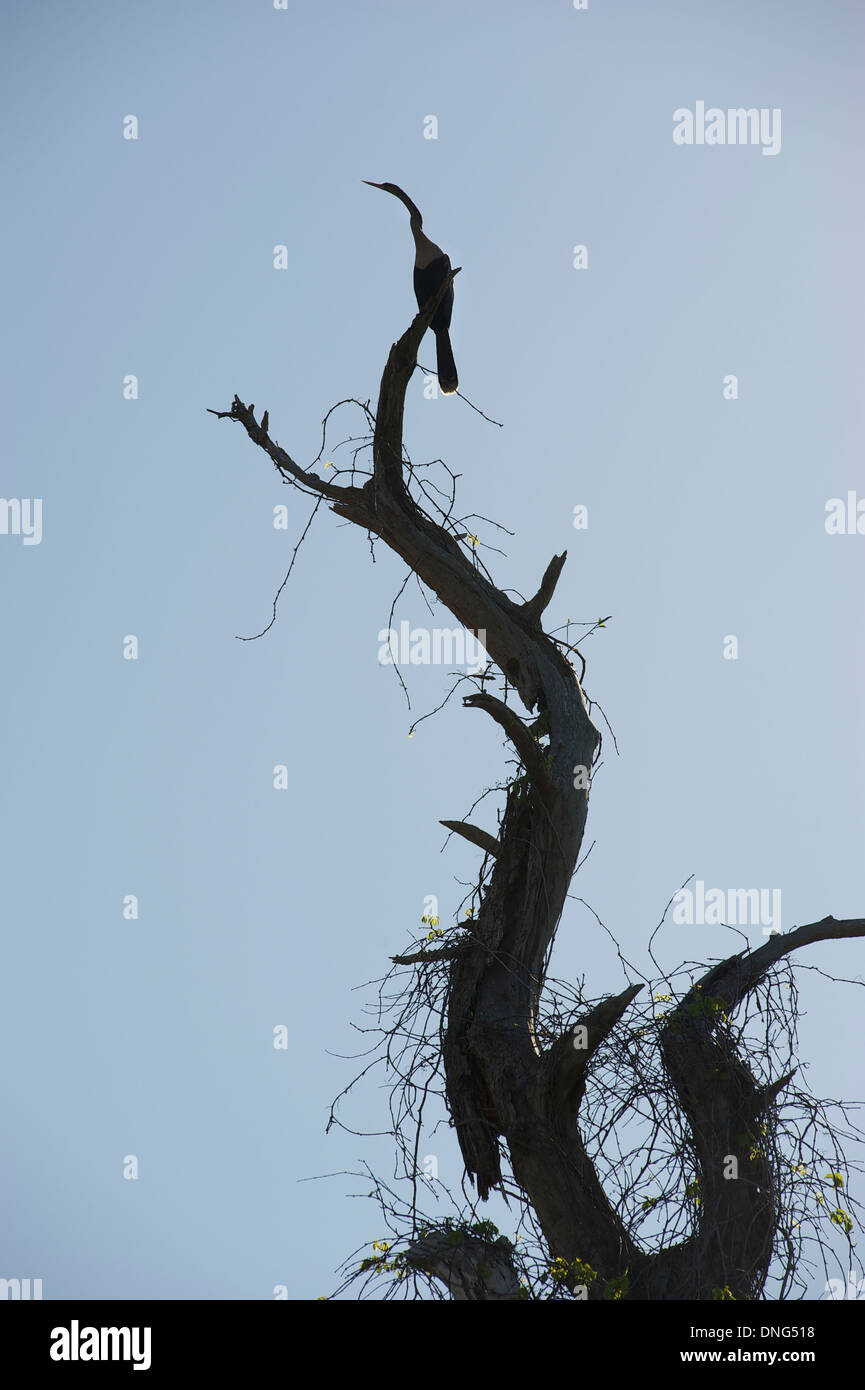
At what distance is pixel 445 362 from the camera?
4.12 meters

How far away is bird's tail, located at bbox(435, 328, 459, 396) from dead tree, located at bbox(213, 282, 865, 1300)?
1257 mm

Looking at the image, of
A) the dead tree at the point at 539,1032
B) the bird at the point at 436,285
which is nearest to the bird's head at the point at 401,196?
the bird at the point at 436,285

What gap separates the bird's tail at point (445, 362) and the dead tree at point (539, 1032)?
126 centimetres

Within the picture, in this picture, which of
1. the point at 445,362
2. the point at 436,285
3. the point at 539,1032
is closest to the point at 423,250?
the point at 436,285

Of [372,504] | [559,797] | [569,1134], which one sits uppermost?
[372,504]

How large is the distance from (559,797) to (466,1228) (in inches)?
36.3

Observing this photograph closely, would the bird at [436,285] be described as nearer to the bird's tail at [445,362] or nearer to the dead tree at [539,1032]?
the bird's tail at [445,362]

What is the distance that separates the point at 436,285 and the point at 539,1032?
2.80m

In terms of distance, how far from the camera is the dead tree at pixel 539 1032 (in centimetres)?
240
